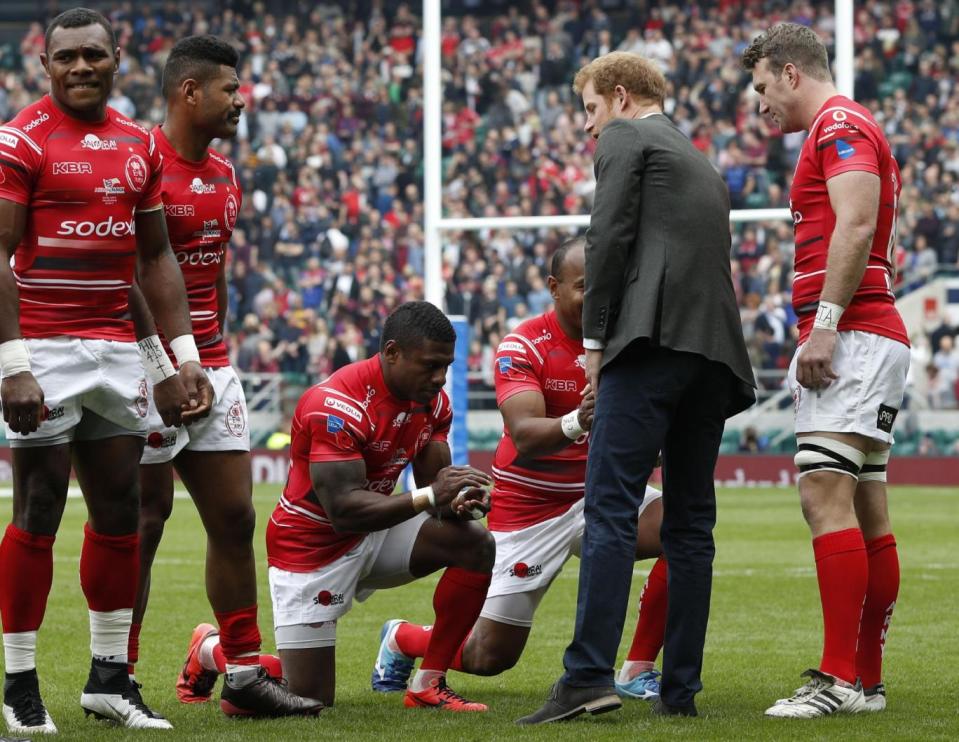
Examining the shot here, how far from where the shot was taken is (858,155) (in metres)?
4.80

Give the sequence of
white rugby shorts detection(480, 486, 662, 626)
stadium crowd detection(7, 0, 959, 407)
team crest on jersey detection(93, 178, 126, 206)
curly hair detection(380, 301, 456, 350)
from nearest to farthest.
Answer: team crest on jersey detection(93, 178, 126, 206) < curly hair detection(380, 301, 456, 350) < white rugby shorts detection(480, 486, 662, 626) < stadium crowd detection(7, 0, 959, 407)

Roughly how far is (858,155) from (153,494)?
2.62m

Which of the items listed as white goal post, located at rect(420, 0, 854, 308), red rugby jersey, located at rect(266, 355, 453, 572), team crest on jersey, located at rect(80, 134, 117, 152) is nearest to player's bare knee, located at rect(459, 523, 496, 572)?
red rugby jersey, located at rect(266, 355, 453, 572)

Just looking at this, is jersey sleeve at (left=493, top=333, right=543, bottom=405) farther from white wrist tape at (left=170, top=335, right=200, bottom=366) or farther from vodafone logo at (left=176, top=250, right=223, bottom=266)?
white wrist tape at (left=170, top=335, right=200, bottom=366)

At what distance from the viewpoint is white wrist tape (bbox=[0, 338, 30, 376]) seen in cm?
427

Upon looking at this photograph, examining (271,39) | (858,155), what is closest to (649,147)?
(858,155)

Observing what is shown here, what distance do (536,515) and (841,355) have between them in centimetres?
142

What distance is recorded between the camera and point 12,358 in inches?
168

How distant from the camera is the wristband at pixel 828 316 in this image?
4738 millimetres

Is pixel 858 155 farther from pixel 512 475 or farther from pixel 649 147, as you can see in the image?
pixel 512 475

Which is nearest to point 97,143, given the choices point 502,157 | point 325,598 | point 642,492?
point 325,598

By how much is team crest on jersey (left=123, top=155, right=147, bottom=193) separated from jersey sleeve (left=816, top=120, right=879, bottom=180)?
2112 millimetres

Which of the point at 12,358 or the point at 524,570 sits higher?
the point at 12,358

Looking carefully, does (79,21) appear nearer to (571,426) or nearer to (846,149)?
(571,426)
